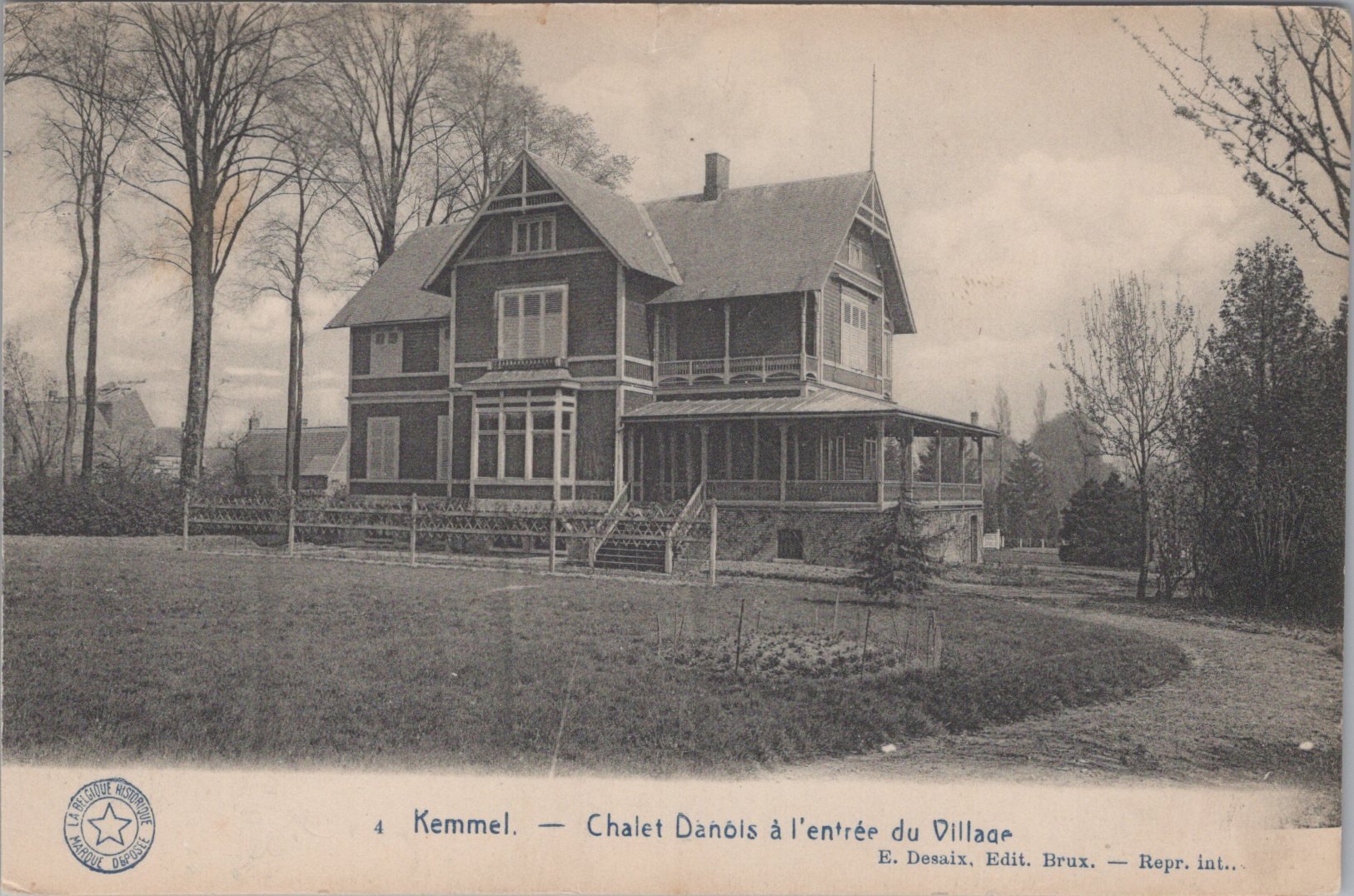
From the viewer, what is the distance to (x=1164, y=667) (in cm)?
831

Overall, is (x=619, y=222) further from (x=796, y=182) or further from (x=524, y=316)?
(x=796, y=182)

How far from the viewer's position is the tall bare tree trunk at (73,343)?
334 inches

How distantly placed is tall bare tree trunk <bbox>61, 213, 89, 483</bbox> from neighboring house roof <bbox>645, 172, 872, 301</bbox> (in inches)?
409

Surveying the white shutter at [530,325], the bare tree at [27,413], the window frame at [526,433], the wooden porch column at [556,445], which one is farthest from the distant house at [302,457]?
the wooden porch column at [556,445]

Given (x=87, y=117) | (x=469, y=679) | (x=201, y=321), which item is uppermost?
(x=87, y=117)

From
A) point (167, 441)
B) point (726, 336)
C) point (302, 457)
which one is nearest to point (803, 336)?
point (726, 336)

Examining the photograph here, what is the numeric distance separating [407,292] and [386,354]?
165 cm

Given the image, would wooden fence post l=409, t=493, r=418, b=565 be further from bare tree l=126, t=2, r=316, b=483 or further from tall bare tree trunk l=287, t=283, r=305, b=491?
bare tree l=126, t=2, r=316, b=483

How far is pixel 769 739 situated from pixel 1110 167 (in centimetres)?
575

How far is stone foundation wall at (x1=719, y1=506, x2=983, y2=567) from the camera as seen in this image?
15.4m

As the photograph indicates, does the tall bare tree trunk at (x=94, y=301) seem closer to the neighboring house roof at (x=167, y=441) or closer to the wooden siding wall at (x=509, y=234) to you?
the neighboring house roof at (x=167, y=441)

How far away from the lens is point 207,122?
9.85 metres

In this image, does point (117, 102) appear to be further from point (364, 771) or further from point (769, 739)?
point (769, 739)

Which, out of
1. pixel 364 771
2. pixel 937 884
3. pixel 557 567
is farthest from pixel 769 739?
pixel 557 567
